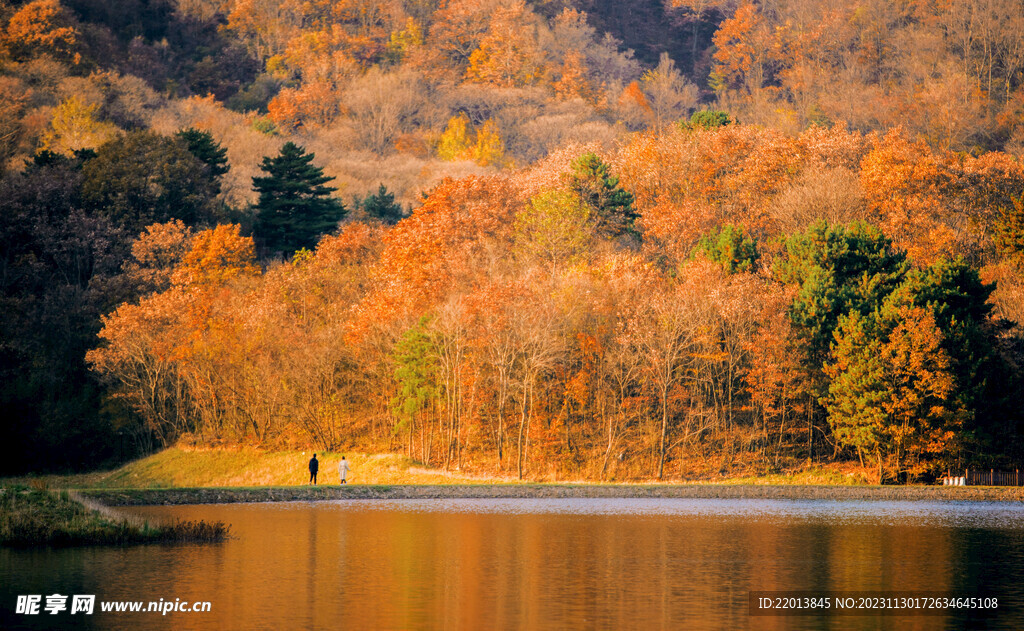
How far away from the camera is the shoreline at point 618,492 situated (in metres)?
38.0

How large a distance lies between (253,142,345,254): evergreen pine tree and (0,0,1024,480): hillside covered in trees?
0.75ft

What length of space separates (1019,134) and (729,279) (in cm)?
4075

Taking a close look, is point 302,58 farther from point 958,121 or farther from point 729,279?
point 729,279

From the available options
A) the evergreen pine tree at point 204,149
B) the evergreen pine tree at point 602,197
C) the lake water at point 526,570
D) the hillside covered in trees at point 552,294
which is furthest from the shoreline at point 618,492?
the evergreen pine tree at point 204,149

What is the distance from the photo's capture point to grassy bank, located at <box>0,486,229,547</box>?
24.0 meters

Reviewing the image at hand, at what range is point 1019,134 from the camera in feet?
261

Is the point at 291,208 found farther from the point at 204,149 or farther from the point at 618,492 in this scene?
the point at 618,492

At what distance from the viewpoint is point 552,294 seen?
169 ft

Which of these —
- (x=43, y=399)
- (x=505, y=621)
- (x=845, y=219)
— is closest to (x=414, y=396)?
(x=43, y=399)

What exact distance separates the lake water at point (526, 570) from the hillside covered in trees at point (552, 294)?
16.8 m

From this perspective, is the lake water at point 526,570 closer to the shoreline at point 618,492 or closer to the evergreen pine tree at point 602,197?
the shoreline at point 618,492

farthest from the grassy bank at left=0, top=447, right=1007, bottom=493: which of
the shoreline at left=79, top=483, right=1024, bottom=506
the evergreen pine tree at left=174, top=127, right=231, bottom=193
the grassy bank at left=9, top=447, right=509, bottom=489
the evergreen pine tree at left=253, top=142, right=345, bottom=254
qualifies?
the evergreen pine tree at left=174, top=127, right=231, bottom=193

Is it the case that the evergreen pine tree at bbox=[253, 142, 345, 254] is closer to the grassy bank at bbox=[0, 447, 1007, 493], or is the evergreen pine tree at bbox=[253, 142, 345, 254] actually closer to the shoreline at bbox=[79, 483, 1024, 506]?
the grassy bank at bbox=[0, 447, 1007, 493]

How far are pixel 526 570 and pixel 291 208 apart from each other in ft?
184
